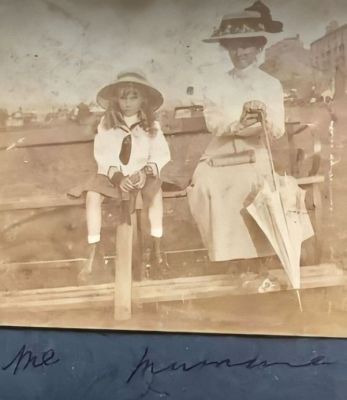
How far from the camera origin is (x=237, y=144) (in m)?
1.13

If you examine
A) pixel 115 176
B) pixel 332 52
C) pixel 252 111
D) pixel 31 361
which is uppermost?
pixel 332 52

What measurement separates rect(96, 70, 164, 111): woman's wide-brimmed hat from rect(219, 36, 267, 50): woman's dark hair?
6.2 inches

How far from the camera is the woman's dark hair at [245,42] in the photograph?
115 cm

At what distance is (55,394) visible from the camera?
3.54 ft

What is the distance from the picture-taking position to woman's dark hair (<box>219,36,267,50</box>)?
115cm

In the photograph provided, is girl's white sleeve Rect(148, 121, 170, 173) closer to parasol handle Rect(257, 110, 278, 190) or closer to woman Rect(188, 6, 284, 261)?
woman Rect(188, 6, 284, 261)

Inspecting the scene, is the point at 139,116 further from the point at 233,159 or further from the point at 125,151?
the point at 233,159

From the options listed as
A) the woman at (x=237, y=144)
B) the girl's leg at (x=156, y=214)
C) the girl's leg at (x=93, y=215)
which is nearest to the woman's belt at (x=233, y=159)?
the woman at (x=237, y=144)

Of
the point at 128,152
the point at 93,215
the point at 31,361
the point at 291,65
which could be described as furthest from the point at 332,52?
the point at 31,361

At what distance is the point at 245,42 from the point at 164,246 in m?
0.42

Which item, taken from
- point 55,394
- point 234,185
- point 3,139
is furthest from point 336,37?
point 55,394

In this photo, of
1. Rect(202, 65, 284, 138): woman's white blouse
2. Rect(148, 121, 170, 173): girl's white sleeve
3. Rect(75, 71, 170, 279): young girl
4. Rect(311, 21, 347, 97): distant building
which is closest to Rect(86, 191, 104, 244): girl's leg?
Rect(75, 71, 170, 279): young girl

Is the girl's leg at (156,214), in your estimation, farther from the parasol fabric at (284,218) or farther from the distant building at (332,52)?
the distant building at (332,52)

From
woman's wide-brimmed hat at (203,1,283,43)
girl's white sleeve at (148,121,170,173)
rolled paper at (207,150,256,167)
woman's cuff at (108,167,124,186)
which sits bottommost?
woman's cuff at (108,167,124,186)
